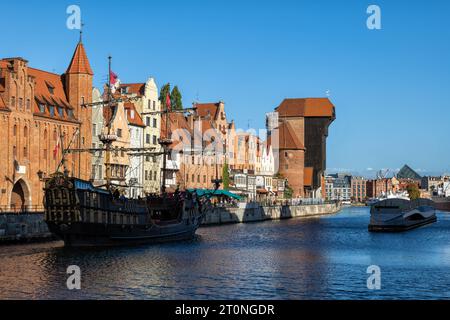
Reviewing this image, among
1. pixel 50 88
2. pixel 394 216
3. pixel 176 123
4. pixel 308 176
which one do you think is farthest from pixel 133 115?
pixel 308 176

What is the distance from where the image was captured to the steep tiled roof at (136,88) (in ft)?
357

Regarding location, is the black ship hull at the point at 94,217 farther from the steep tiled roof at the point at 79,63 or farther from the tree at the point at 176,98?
the tree at the point at 176,98

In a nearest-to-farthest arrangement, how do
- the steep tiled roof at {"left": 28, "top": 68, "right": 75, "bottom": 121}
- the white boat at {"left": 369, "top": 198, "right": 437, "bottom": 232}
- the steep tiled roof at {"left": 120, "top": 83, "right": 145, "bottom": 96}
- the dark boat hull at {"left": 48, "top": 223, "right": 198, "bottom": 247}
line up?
1. the dark boat hull at {"left": 48, "top": 223, "right": 198, "bottom": 247}
2. the steep tiled roof at {"left": 28, "top": 68, "right": 75, "bottom": 121}
3. the white boat at {"left": 369, "top": 198, "right": 437, "bottom": 232}
4. the steep tiled roof at {"left": 120, "top": 83, "right": 145, "bottom": 96}

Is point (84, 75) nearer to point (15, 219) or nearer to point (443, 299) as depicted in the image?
point (15, 219)

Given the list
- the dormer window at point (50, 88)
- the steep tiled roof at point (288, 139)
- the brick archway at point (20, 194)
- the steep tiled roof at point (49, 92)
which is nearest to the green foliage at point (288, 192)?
the steep tiled roof at point (288, 139)

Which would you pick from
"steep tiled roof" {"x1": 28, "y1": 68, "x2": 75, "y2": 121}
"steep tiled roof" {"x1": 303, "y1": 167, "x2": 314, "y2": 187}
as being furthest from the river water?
"steep tiled roof" {"x1": 303, "y1": 167, "x2": 314, "y2": 187}

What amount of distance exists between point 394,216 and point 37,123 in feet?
162

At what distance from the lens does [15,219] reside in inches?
2539

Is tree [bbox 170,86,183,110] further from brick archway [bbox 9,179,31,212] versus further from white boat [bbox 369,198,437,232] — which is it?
brick archway [bbox 9,179,31,212]

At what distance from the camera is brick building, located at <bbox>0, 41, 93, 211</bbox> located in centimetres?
7750

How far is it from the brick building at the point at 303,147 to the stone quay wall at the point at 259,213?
10.7m

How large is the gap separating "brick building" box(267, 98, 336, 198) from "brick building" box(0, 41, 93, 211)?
9754cm
